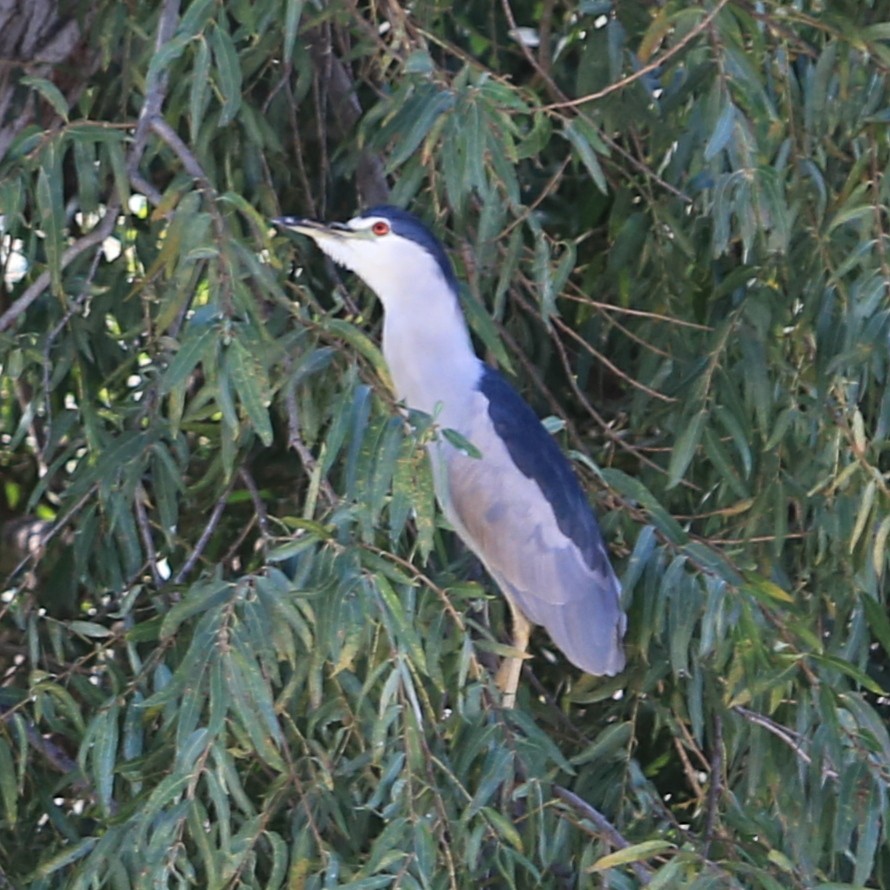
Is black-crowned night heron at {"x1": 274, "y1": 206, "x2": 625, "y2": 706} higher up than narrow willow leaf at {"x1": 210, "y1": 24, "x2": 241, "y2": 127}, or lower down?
lower down

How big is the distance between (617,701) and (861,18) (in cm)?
96

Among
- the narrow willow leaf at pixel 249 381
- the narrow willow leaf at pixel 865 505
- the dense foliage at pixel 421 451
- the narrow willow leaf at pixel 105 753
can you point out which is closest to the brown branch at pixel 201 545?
the dense foliage at pixel 421 451

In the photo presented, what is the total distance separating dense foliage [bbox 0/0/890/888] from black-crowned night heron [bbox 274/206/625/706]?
53 millimetres

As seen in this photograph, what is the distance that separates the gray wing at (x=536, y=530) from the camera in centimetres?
232

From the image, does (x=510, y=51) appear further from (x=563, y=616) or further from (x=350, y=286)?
(x=563, y=616)

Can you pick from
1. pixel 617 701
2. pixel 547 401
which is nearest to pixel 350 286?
pixel 547 401

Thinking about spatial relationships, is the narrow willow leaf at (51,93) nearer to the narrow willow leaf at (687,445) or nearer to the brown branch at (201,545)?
the brown branch at (201,545)

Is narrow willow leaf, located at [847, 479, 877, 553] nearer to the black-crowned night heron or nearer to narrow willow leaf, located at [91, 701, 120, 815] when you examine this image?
the black-crowned night heron

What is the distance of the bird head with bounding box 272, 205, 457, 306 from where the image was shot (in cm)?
232

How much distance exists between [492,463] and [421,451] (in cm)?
87

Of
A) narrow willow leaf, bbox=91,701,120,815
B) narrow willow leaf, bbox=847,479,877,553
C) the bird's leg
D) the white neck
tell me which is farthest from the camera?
the white neck

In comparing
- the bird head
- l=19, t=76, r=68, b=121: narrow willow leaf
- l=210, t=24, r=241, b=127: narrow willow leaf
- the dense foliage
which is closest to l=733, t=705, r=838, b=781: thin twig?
the dense foliage

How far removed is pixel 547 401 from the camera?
2590 millimetres

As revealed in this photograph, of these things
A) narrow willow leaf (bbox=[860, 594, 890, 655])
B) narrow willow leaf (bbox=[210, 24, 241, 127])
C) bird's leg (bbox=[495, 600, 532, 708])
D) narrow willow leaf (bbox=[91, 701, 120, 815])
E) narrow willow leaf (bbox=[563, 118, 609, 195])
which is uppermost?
narrow willow leaf (bbox=[210, 24, 241, 127])
